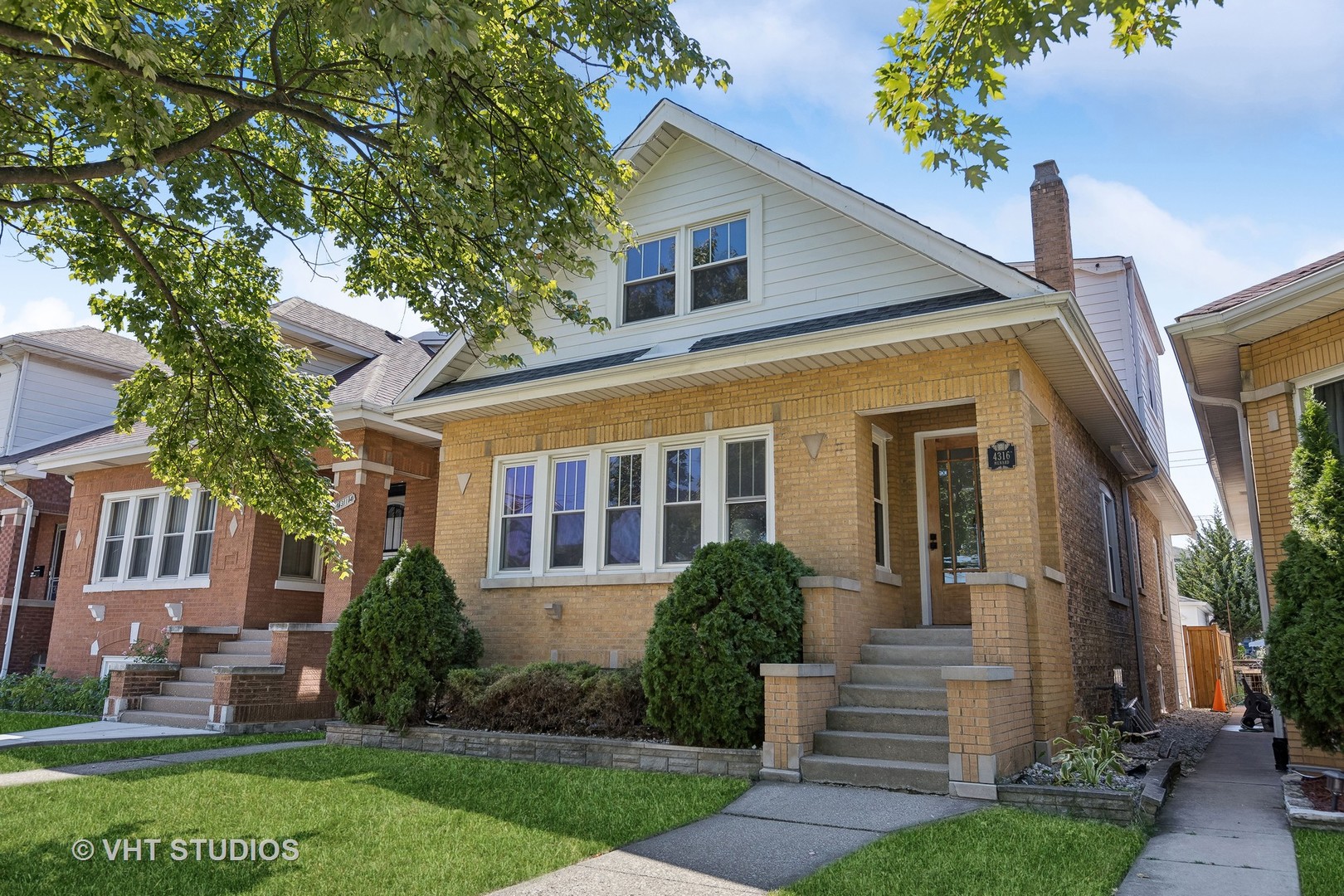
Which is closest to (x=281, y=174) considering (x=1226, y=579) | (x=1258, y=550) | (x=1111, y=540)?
(x=1258, y=550)

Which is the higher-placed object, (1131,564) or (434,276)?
(434,276)

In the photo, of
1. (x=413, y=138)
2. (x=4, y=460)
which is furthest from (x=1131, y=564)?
(x=4, y=460)

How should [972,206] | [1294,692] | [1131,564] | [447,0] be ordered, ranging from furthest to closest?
1. [1131,564]
2. [1294,692]
3. [972,206]
4. [447,0]

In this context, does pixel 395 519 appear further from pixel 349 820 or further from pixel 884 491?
pixel 349 820

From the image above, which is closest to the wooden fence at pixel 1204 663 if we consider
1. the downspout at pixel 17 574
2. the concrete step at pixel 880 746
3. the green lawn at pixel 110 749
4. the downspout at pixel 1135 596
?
the downspout at pixel 1135 596

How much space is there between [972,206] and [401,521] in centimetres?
1297

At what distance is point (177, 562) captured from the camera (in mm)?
16078

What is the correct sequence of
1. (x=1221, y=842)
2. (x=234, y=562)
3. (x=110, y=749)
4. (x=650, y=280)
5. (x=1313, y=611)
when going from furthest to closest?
(x=234, y=562) < (x=650, y=280) < (x=110, y=749) < (x=1313, y=611) < (x=1221, y=842)

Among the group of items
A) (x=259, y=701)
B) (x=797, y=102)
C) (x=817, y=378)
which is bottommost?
(x=259, y=701)

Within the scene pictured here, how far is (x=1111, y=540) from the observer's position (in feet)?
44.4

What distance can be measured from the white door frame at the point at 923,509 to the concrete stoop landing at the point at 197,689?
9054mm

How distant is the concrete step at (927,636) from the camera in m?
9.08

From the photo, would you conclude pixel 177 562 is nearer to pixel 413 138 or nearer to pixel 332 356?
pixel 332 356

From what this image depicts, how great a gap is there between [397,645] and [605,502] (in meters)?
2.99
